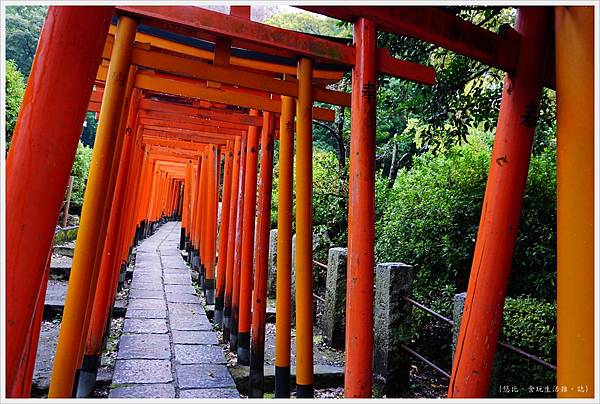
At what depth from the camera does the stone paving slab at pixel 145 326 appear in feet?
19.9

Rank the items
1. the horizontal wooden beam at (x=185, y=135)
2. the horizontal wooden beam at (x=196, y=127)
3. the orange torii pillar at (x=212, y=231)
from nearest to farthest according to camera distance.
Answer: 1. the horizontal wooden beam at (x=196, y=127)
2. the horizontal wooden beam at (x=185, y=135)
3. the orange torii pillar at (x=212, y=231)

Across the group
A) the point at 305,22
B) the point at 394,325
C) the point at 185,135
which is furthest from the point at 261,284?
the point at 305,22

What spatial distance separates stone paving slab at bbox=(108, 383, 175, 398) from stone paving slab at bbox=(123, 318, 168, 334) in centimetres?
180

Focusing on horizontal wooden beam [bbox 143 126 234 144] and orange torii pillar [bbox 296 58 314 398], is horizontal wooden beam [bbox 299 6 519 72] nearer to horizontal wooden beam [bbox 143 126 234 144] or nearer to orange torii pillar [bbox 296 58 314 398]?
orange torii pillar [bbox 296 58 314 398]

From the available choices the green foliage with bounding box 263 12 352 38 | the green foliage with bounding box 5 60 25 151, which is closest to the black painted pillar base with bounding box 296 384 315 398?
the green foliage with bounding box 5 60 25 151

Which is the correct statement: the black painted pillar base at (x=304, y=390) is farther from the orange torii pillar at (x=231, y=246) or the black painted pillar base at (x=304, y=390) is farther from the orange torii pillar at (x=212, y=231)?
the orange torii pillar at (x=212, y=231)

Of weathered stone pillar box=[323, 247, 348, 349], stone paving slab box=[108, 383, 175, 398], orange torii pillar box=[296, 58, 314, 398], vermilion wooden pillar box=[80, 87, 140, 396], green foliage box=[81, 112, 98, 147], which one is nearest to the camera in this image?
orange torii pillar box=[296, 58, 314, 398]

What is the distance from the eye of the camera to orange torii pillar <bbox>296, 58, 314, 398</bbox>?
11.0 feet

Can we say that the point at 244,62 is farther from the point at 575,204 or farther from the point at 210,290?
the point at 210,290

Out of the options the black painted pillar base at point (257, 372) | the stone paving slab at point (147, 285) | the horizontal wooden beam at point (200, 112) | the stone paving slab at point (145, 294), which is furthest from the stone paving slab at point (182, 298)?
the black painted pillar base at point (257, 372)

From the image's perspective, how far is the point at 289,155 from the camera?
399cm

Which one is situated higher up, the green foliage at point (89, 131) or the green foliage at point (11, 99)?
the green foliage at point (89, 131)

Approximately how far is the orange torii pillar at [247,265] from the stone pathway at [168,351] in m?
0.30

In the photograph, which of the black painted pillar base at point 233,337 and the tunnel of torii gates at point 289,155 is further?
the black painted pillar base at point 233,337
